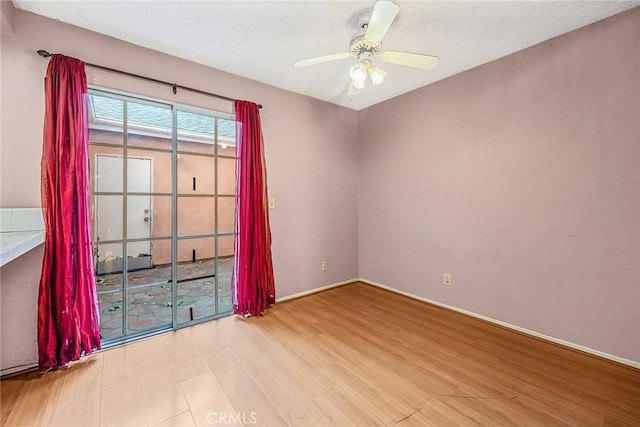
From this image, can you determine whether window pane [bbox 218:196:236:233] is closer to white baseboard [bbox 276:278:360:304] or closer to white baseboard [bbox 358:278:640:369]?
white baseboard [bbox 276:278:360:304]

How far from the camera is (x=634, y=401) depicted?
4.98 feet

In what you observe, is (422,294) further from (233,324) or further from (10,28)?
(10,28)

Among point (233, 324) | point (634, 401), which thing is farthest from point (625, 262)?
point (233, 324)

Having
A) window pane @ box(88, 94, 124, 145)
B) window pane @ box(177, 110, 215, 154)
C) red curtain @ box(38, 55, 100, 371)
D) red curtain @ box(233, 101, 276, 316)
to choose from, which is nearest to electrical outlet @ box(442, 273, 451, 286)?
red curtain @ box(233, 101, 276, 316)

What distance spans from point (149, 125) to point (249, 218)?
1449mm

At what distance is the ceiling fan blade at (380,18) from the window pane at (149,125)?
188 cm

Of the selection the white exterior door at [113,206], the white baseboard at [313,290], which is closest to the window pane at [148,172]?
the white exterior door at [113,206]

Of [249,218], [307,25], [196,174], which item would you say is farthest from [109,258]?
[307,25]

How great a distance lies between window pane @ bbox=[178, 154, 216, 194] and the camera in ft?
8.69

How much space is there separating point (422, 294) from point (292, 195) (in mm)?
1912

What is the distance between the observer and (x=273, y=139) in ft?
9.73

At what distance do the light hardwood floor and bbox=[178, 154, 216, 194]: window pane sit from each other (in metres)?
1.35

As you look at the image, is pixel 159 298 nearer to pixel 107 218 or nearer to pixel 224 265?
pixel 224 265

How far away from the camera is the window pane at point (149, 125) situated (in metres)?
2.36
